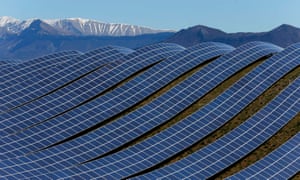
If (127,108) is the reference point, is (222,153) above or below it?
below

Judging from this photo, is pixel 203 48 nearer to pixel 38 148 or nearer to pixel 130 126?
pixel 130 126

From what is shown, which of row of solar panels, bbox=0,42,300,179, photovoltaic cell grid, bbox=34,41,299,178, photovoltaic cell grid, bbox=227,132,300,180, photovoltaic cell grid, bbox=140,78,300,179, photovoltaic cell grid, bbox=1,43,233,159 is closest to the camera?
photovoltaic cell grid, bbox=34,41,299,178

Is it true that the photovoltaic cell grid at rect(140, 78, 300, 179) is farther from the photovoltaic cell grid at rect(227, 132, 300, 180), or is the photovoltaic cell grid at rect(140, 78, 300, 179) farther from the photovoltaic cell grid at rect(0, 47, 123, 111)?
the photovoltaic cell grid at rect(0, 47, 123, 111)

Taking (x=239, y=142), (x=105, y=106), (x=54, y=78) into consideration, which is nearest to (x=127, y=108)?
(x=105, y=106)

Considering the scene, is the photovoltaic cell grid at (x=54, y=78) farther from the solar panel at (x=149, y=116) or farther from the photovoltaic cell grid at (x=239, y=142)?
the photovoltaic cell grid at (x=239, y=142)

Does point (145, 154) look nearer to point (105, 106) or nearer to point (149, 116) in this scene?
point (149, 116)

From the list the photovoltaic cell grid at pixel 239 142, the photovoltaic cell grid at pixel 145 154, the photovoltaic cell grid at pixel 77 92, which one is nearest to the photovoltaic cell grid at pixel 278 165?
the photovoltaic cell grid at pixel 239 142

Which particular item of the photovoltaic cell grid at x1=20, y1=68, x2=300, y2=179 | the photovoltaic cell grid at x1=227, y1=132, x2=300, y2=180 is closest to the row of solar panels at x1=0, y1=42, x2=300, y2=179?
the photovoltaic cell grid at x1=20, y1=68, x2=300, y2=179
